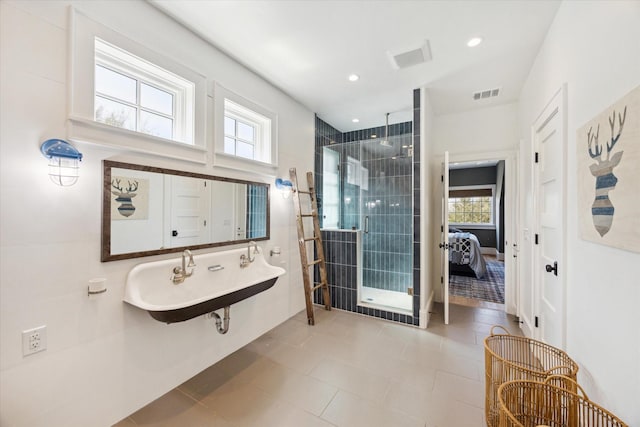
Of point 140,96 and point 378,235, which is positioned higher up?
point 140,96

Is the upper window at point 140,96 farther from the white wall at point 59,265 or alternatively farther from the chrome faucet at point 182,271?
the chrome faucet at point 182,271

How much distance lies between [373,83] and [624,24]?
2076 millimetres

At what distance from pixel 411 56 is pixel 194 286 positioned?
111 inches

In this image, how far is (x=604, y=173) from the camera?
1189mm

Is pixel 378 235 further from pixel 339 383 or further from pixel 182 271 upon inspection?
pixel 182 271

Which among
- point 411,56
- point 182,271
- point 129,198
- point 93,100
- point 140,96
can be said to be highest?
point 411,56

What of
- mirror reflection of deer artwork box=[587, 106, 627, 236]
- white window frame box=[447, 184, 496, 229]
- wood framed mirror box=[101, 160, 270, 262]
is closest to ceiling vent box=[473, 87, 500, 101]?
mirror reflection of deer artwork box=[587, 106, 627, 236]

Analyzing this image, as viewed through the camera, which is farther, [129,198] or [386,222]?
[386,222]

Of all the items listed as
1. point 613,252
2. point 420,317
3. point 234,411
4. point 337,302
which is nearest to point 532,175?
point 613,252

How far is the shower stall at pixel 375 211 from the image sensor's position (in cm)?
344

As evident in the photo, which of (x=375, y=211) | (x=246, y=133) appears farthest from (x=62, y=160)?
(x=375, y=211)

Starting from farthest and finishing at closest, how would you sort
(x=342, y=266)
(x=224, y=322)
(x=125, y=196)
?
1. (x=342, y=266)
2. (x=224, y=322)
3. (x=125, y=196)

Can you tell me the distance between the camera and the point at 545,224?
7.23 ft

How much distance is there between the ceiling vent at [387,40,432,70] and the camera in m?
2.28
